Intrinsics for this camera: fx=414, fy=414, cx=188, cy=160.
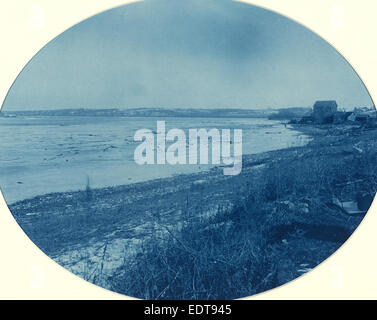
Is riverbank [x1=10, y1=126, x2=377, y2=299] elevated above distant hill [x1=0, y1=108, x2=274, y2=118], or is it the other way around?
distant hill [x1=0, y1=108, x2=274, y2=118]

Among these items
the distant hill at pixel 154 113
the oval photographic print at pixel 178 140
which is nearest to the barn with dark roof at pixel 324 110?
the oval photographic print at pixel 178 140

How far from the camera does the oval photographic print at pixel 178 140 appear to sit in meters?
1.95

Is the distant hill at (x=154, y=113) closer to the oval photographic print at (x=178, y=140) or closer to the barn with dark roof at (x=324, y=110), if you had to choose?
the oval photographic print at (x=178, y=140)

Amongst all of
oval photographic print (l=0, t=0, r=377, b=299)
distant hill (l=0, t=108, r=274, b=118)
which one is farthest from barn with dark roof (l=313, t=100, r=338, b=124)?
distant hill (l=0, t=108, r=274, b=118)

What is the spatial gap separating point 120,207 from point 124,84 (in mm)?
584

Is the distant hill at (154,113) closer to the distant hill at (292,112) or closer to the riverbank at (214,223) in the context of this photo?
the distant hill at (292,112)

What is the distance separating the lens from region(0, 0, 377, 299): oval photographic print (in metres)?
1.95

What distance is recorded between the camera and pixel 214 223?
6.43 ft

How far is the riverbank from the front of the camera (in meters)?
1.92

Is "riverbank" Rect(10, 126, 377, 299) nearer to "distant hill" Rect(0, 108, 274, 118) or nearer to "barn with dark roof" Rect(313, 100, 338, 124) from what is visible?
"barn with dark roof" Rect(313, 100, 338, 124)

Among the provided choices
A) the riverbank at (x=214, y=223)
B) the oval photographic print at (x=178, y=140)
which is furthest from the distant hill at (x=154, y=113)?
the riverbank at (x=214, y=223)

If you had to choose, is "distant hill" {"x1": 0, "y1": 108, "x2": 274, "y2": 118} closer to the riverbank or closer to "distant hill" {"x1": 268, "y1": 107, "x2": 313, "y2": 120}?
"distant hill" {"x1": 268, "y1": 107, "x2": 313, "y2": 120}

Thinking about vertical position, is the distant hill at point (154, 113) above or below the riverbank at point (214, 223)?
above

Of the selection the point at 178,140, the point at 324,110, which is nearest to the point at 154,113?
the point at 178,140
